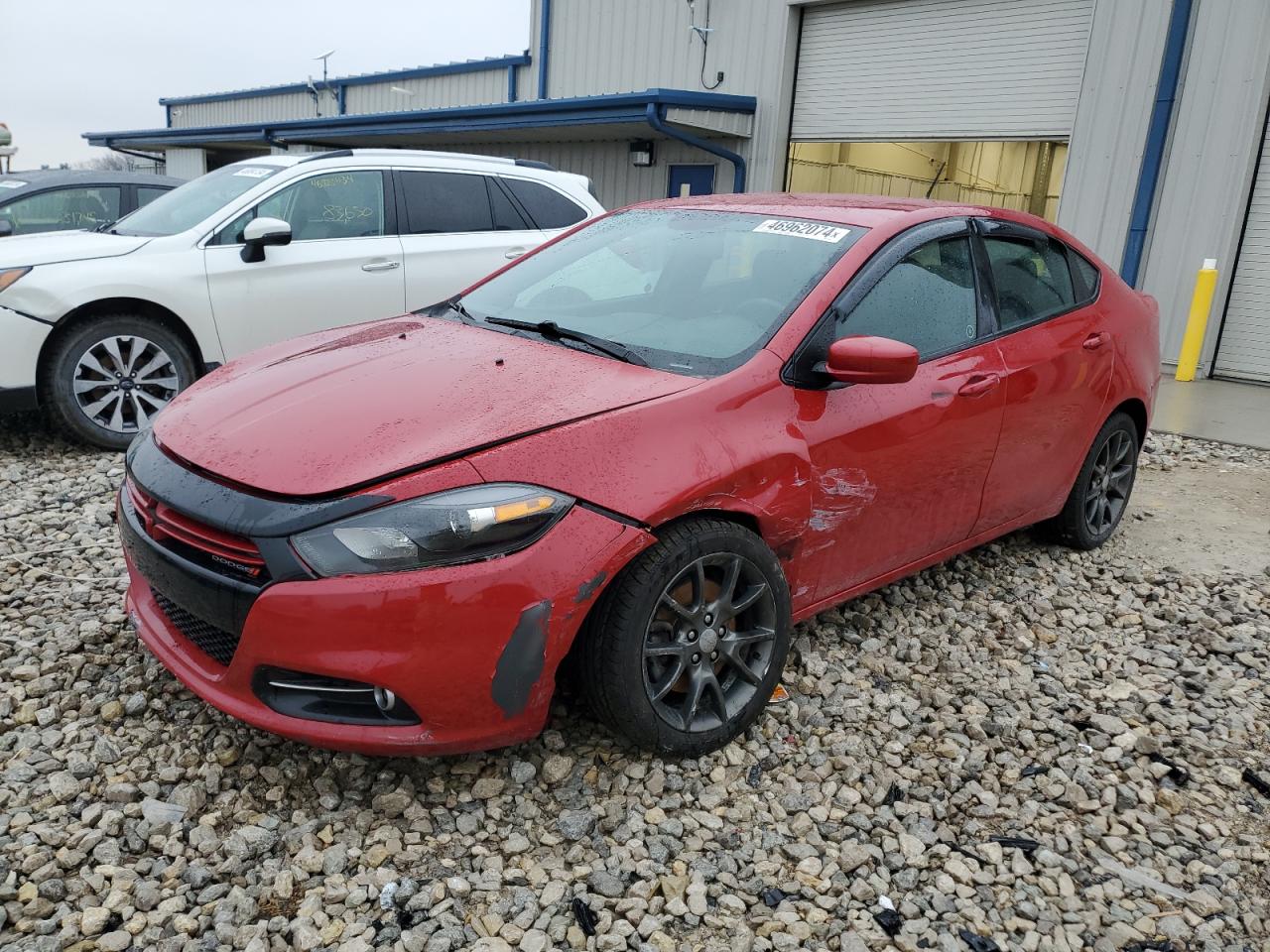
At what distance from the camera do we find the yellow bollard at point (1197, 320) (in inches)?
372

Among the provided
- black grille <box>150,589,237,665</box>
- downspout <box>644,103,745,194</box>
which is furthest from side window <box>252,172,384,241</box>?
downspout <box>644,103,745,194</box>

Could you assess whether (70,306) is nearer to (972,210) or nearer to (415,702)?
(415,702)

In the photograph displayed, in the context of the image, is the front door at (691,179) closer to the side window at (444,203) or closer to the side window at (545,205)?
the side window at (545,205)

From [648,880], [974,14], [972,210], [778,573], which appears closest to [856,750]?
[778,573]

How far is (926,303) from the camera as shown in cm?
351

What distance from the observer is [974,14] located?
11.2 metres

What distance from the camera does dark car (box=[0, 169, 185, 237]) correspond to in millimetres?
8422

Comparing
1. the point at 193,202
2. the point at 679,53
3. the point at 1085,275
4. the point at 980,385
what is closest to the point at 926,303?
the point at 980,385

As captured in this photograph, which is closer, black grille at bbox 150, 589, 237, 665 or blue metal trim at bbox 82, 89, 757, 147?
black grille at bbox 150, 589, 237, 665

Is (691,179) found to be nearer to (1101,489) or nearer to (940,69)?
(940,69)

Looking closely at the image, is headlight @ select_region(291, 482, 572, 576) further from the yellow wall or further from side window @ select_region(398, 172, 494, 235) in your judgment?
the yellow wall

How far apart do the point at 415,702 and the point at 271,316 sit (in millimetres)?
4296

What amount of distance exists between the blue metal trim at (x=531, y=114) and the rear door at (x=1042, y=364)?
30.0 feet

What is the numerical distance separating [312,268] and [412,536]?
4.33 metres
